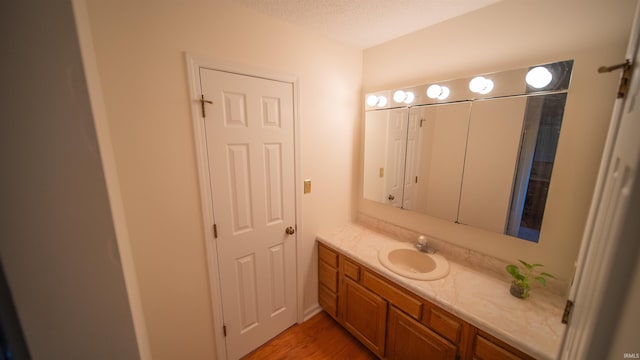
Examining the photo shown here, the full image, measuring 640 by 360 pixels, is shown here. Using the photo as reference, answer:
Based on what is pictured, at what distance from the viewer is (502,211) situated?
1418 mm

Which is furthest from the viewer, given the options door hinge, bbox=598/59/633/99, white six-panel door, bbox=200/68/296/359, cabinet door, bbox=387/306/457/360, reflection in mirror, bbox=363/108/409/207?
reflection in mirror, bbox=363/108/409/207

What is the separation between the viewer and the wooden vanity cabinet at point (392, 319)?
1160 mm

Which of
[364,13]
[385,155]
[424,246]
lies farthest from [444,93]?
[424,246]

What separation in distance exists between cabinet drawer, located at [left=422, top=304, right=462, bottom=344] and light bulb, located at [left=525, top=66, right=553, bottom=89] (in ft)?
4.49

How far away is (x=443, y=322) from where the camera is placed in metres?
1.25

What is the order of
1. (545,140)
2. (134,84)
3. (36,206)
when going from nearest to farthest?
(36,206), (134,84), (545,140)

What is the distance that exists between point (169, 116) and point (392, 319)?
6.16 ft

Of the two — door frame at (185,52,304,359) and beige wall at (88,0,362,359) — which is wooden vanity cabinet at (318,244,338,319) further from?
beige wall at (88,0,362,359)

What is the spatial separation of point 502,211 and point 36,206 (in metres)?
2.00

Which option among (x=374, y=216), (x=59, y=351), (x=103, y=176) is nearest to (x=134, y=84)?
(x=103, y=176)

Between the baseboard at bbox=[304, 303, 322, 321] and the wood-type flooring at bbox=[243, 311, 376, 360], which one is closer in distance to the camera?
the wood-type flooring at bbox=[243, 311, 376, 360]

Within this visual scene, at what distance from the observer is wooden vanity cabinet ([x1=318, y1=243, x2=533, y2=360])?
3.81ft

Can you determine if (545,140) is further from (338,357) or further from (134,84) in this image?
(134,84)

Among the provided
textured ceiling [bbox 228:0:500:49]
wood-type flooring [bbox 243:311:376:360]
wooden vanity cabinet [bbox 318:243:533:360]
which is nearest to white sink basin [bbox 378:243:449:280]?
wooden vanity cabinet [bbox 318:243:533:360]
